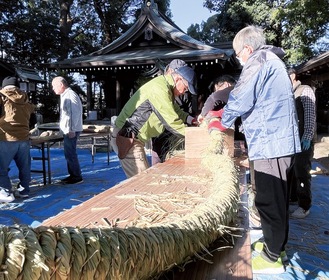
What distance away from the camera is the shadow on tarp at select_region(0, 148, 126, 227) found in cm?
396

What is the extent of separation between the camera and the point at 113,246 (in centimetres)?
60

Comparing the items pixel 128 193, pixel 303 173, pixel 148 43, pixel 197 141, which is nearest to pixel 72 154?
pixel 197 141

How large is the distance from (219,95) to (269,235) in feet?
6.66

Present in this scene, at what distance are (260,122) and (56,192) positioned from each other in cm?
399

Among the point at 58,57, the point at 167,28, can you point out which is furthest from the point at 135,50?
the point at 58,57

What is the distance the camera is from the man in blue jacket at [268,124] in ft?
6.14

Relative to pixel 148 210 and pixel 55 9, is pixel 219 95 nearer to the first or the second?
pixel 148 210

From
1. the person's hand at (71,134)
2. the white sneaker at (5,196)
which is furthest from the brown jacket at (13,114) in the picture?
the person's hand at (71,134)

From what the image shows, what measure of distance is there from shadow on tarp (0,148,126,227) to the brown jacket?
3.04ft

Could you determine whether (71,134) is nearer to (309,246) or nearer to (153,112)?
(153,112)

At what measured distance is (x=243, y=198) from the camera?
5.07ft

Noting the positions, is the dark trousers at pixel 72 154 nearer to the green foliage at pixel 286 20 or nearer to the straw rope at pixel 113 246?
the straw rope at pixel 113 246

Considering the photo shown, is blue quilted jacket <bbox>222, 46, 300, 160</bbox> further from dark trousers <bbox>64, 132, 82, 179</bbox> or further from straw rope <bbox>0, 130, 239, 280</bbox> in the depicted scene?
dark trousers <bbox>64, 132, 82, 179</bbox>

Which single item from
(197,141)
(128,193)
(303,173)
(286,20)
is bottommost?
(303,173)
